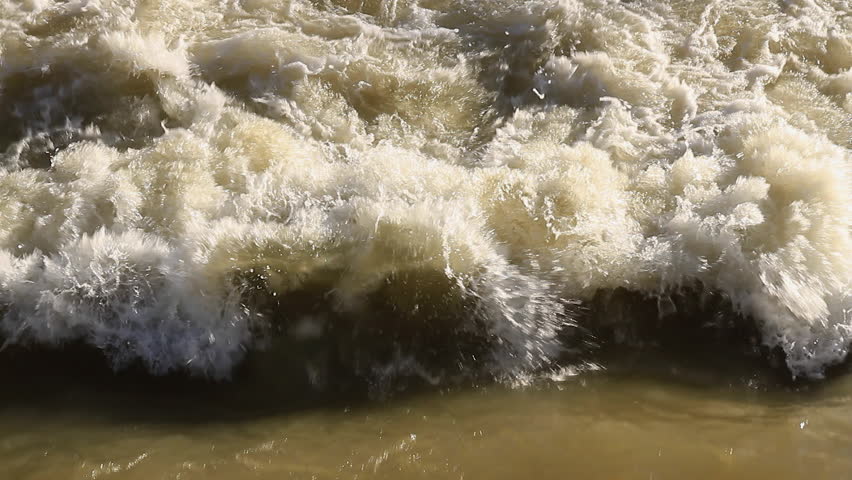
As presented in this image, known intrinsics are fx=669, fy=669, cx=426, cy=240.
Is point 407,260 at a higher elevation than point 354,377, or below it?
higher

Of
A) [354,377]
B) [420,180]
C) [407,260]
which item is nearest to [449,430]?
[354,377]

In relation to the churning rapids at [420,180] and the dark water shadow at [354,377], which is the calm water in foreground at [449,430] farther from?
the churning rapids at [420,180]

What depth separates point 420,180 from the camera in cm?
333

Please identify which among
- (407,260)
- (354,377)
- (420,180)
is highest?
(420,180)

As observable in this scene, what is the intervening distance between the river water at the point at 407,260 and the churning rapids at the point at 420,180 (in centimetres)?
2

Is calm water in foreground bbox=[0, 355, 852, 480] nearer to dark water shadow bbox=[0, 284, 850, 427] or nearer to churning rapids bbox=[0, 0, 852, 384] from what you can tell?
dark water shadow bbox=[0, 284, 850, 427]

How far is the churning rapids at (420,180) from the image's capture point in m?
2.84

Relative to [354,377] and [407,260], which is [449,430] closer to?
[354,377]

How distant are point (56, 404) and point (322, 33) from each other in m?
2.65

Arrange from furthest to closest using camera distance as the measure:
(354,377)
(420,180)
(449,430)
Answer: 1. (420,180)
2. (354,377)
3. (449,430)

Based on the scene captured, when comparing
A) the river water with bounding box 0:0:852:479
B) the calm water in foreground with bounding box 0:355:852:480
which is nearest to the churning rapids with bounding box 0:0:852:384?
the river water with bounding box 0:0:852:479

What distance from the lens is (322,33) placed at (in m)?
4.24

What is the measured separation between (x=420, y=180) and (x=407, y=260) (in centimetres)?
53

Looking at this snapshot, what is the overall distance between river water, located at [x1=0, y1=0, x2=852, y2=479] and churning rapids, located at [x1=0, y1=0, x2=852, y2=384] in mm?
15
